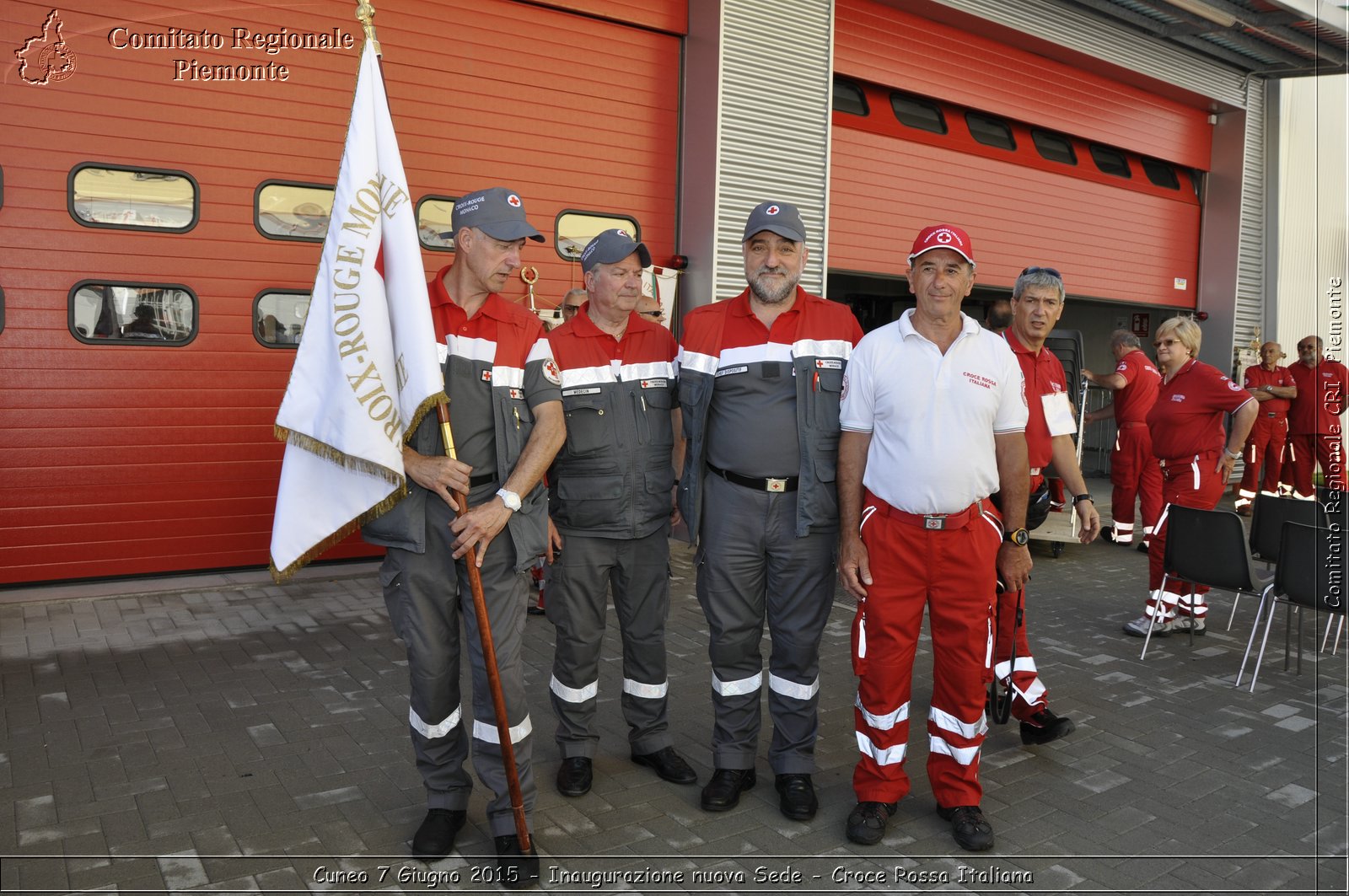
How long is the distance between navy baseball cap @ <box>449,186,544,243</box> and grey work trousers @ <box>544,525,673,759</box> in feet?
4.42

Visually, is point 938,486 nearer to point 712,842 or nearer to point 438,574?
point 712,842

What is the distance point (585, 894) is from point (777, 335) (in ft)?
7.18

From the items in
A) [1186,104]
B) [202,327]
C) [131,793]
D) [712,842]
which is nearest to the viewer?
[712,842]

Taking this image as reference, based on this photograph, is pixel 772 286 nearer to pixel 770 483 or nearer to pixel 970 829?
pixel 770 483

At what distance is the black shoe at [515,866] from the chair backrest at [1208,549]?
470 cm

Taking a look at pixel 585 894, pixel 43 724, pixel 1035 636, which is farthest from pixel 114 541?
pixel 1035 636

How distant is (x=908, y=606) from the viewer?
150 inches

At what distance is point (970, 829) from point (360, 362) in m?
2.76

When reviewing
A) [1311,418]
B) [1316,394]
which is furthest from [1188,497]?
[1311,418]

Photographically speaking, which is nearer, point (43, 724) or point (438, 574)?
point (438, 574)

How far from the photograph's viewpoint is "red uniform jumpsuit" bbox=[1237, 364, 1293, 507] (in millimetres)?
13078

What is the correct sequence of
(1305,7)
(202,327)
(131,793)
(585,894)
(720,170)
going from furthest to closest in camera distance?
(1305,7) → (720,170) → (202,327) → (131,793) → (585,894)

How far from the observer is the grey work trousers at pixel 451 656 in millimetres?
3535

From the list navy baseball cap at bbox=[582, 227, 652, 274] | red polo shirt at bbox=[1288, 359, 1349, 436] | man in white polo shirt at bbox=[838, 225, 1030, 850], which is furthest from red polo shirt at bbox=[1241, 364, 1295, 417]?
navy baseball cap at bbox=[582, 227, 652, 274]
